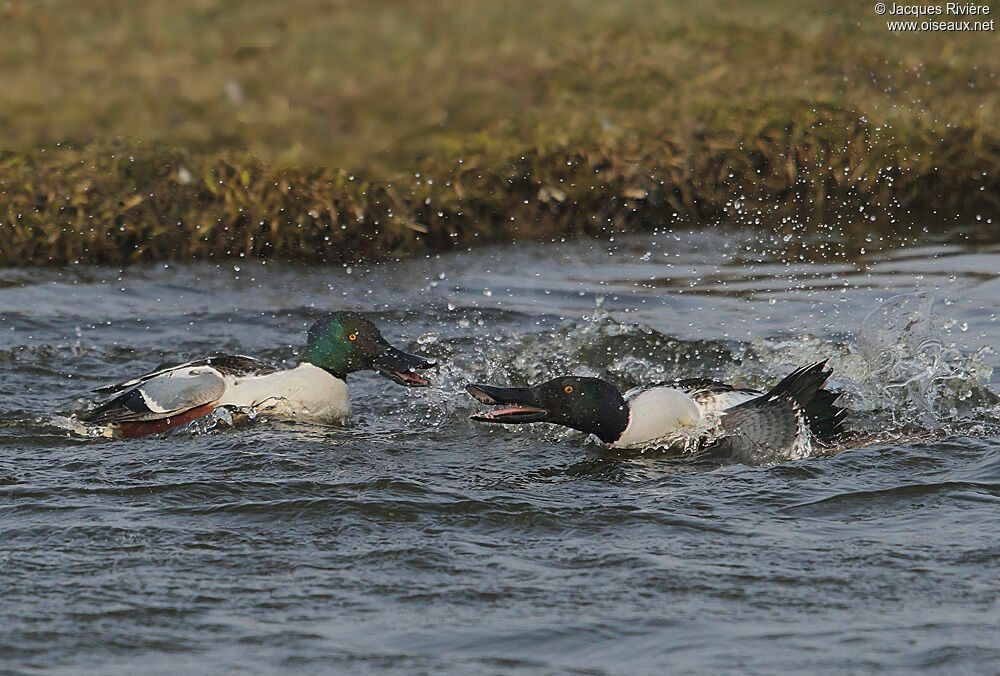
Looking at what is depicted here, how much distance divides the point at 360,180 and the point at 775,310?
3034 millimetres

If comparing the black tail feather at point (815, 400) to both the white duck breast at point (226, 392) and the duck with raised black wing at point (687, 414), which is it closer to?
the duck with raised black wing at point (687, 414)

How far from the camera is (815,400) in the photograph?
5605mm

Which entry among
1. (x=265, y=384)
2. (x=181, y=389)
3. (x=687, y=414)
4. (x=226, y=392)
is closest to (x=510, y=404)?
(x=687, y=414)

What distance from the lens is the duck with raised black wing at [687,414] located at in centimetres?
546

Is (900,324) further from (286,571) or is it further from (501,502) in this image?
(286,571)

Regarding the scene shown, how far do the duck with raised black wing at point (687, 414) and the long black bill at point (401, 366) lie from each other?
25.3 inches

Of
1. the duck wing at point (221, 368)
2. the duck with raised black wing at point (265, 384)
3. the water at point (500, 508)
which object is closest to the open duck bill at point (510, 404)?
the water at point (500, 508)

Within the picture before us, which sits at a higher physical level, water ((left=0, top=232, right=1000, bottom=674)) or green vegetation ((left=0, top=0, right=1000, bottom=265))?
green vegetation ((left=0, top=0, right=1000, bottom=265))

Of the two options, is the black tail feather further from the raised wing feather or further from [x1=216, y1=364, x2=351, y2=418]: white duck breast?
[x1=216, y1=364, x2=351, y2=418]: white duck breast

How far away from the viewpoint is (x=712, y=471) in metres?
5.28

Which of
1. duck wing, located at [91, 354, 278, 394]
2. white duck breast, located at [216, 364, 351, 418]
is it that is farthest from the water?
duck wing, located at [91, 354, 278, 394]

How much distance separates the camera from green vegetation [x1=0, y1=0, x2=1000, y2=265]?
8.83 metres

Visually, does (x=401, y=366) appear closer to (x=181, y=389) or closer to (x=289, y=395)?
(x=289, y=395)

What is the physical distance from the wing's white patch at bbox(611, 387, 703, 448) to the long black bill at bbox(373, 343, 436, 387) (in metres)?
0.99
